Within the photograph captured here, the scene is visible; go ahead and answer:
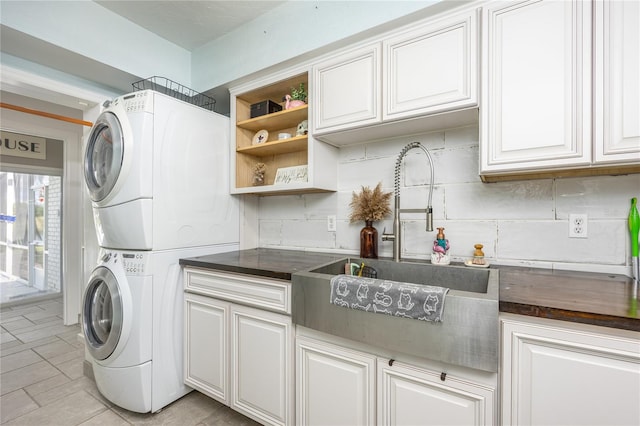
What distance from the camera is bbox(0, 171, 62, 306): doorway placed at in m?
4.24

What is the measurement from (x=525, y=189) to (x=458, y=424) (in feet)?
3.83

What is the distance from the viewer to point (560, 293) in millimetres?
1032

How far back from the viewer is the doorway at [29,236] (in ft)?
13.9

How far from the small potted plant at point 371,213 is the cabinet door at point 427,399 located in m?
0.78

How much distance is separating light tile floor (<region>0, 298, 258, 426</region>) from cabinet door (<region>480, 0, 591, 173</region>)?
6.59 ft

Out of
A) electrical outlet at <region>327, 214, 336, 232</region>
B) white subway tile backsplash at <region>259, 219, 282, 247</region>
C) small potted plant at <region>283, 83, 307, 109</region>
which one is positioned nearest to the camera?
small potted plant at <region>283, 83, 307, 109</region>

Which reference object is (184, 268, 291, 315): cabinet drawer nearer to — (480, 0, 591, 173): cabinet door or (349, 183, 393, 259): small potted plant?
(349, 183, 393, 259): small potted plant

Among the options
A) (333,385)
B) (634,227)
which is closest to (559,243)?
(634,227)

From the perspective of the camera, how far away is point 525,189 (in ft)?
4.96

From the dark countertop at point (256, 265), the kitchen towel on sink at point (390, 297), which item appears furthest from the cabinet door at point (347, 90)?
the kitchen towel on sink at point (390, 297)

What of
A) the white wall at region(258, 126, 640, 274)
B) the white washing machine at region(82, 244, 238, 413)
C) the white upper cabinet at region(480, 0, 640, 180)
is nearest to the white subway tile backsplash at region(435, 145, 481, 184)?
the white wall at region(258, 126, 640, 274)

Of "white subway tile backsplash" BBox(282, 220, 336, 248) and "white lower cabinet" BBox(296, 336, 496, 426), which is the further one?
"white subway tile backsplash" BBox(282, 220, 336, 248)

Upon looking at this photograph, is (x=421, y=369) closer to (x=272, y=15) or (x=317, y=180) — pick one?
(x=317, y=180)

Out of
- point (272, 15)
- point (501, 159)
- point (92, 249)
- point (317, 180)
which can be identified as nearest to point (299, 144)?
point (317, 180)
